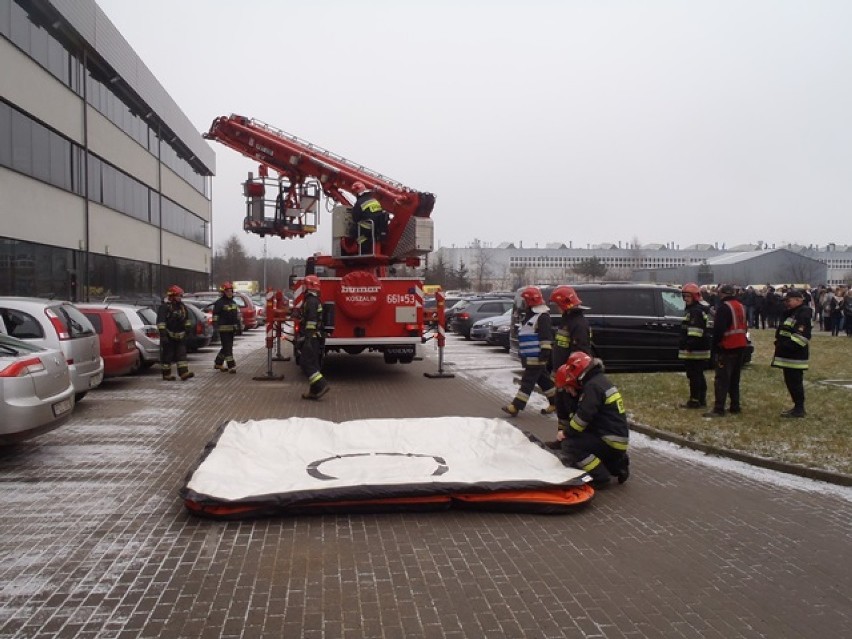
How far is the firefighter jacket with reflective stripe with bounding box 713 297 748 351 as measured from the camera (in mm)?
10195

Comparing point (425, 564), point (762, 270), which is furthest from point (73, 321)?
point (762, 270)

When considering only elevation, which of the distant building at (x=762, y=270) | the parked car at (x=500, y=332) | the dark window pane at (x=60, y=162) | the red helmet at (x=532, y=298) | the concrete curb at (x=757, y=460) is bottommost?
the concrete curb at (x=757, y=460)

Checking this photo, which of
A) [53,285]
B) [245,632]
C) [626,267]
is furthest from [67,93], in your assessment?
[626,267]

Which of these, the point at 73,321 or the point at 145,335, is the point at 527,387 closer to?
the point at 73,321

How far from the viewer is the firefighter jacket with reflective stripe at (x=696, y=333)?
10602mm

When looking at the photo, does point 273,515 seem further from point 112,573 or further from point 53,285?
point 53,285

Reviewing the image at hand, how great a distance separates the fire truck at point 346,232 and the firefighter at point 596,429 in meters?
7.29

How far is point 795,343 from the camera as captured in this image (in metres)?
9.73

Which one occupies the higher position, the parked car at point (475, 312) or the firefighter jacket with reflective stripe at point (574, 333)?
the firefighter jacket with reflective stripe at point (574, 333)

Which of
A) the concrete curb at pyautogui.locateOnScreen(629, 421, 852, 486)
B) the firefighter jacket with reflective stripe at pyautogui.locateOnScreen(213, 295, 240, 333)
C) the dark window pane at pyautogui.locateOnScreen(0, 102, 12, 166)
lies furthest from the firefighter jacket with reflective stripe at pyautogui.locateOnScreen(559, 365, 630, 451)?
the dark window pane at pyautogui.locateOnScreen(0, 102, 12, 166)

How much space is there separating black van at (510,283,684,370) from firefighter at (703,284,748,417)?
15.5 feet

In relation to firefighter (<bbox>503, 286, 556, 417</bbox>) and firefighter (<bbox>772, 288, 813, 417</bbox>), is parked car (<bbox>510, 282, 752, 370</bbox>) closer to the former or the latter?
firefighter (<bbox>503, 286, 556, 417</bbox>)

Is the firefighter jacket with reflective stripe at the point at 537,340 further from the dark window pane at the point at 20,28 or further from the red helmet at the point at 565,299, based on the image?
the dark window pane at the point at 20,28

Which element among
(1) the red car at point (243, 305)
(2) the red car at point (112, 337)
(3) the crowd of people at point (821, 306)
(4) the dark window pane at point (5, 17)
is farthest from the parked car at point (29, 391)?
(3) the crowd of people at point (821, 306)
